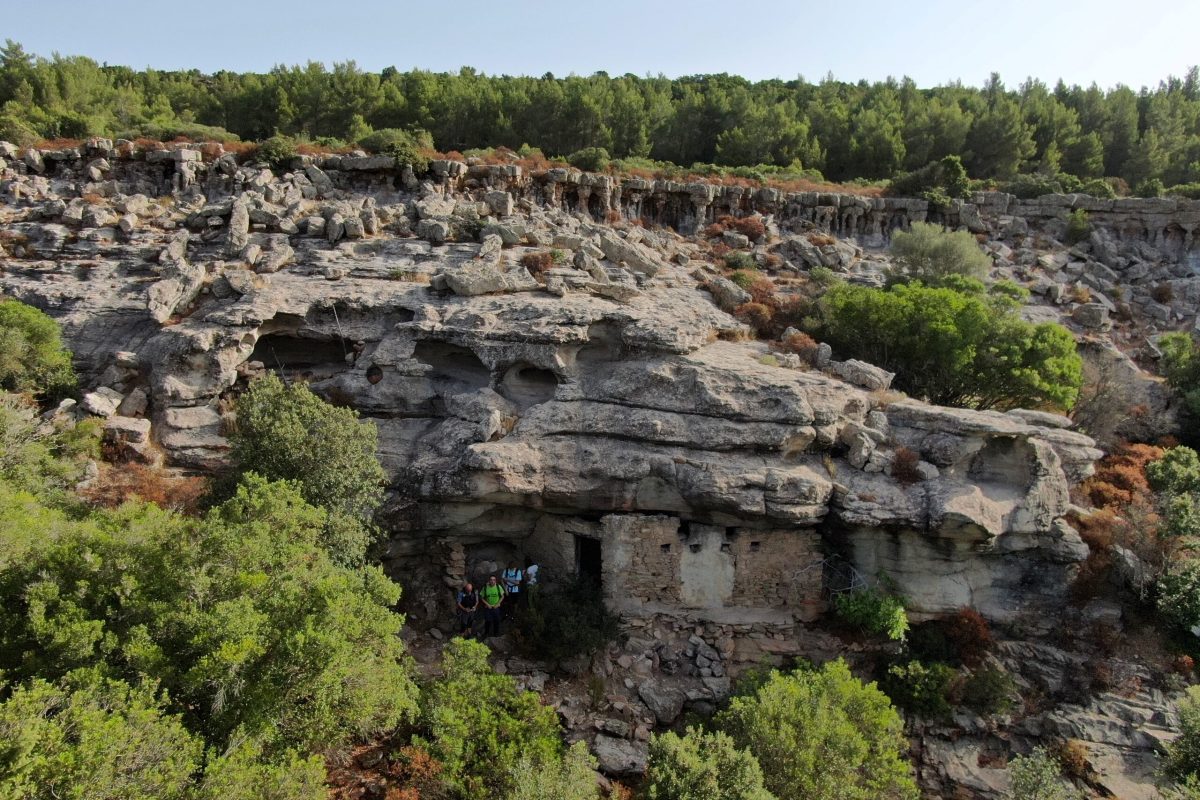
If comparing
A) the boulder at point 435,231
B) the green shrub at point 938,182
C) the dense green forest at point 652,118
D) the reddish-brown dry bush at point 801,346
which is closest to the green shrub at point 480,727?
the reddish-brown dry bush at point 801,346

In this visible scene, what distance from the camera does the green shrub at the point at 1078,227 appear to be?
117 ft

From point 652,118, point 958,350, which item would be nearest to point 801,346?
point 958,350

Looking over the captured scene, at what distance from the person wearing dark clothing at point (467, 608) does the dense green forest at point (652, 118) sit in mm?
30390

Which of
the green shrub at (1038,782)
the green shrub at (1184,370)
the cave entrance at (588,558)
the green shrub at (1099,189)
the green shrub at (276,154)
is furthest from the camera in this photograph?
the green shrub at (1099,189)

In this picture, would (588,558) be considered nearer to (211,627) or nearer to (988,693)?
(988,693)

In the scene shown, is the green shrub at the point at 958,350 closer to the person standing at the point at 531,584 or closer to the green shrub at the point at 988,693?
the green shrub at the point at 988,693

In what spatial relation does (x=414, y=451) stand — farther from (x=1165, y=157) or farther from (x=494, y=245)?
(x=1165, y=157)

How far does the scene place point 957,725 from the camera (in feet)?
42.5

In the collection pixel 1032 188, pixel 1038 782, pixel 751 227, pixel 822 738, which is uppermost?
pixel 1032 188

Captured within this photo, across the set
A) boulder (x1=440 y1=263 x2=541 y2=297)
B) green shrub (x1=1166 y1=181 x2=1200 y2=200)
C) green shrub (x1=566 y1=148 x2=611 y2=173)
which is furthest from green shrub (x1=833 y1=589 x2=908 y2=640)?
green shrub (x1=1166 y1=181 x2=1200 y2=200)

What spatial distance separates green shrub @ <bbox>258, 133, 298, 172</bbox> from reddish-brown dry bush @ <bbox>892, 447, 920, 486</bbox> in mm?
26562

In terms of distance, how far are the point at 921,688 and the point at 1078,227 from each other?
33.0m

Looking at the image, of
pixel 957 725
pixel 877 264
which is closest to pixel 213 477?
pixel 957 725

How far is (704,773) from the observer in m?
9.07
